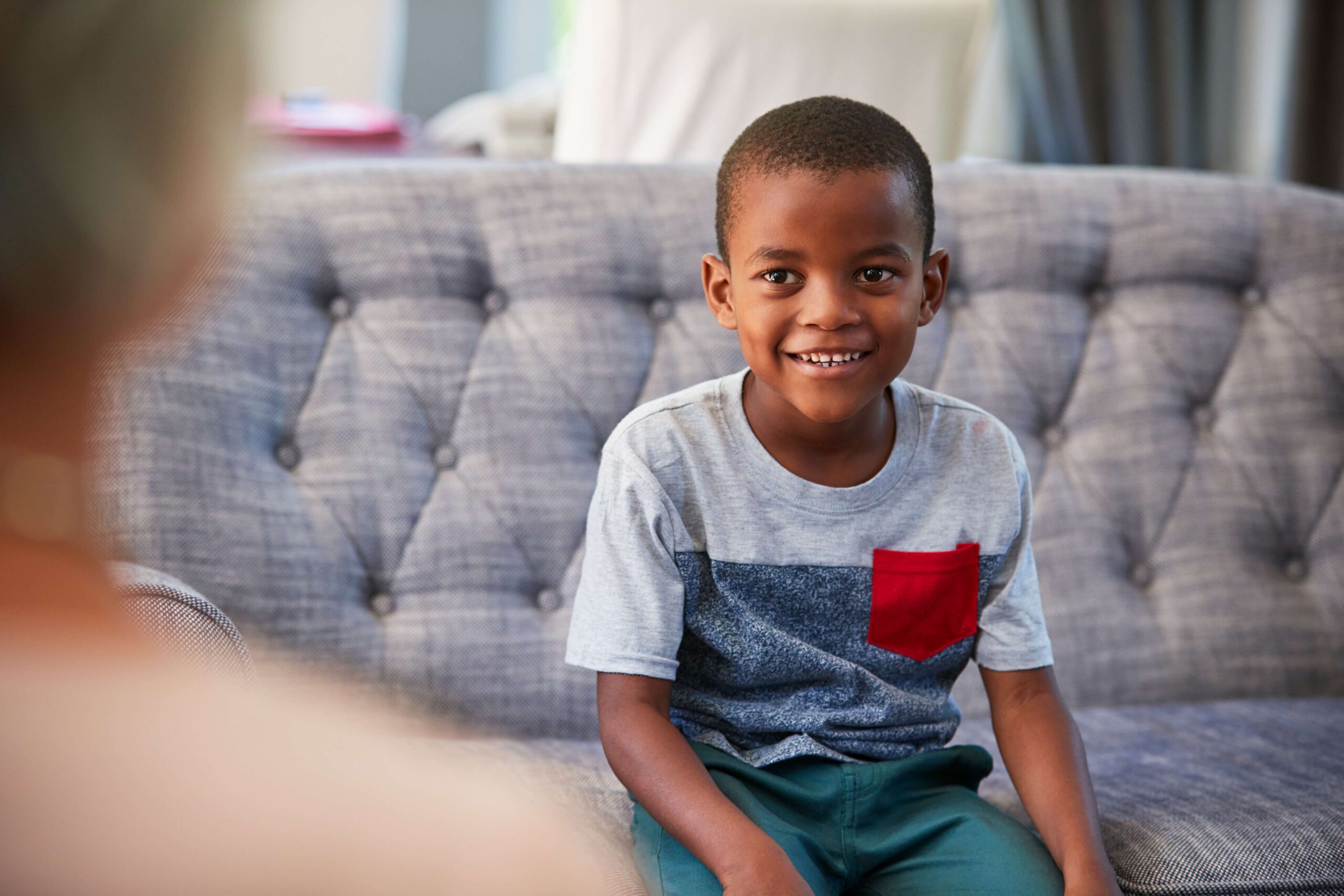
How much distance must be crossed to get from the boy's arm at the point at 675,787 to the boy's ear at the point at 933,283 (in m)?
0.38

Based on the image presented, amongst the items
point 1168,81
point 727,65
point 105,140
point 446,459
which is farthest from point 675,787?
point 1168,81

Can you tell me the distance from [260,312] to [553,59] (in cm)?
200

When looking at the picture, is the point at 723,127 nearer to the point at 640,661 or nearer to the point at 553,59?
the point at 640,661

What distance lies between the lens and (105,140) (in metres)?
0.24

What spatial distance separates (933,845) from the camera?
981 mm

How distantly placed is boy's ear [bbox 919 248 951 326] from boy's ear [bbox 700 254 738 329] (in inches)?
6.4

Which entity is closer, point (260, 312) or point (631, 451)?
point (631, 451)

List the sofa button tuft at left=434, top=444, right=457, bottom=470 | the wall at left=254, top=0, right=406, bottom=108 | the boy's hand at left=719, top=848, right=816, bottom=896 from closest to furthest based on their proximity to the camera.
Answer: the boy's hand at left=719, top=848, right=816, bottom=896 < the sofa button tuft at left=434, top=444, right=457, bottom=470 < the wall at left=254, top=0, right=406, bottom=108

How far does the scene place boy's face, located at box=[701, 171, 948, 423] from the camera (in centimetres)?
91

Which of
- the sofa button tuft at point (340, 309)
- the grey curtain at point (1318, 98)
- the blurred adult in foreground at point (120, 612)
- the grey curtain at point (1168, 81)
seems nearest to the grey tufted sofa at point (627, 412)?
the sofa button tuft at point (340, 309)

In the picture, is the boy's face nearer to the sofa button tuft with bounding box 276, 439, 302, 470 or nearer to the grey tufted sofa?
the grey tufted sofa

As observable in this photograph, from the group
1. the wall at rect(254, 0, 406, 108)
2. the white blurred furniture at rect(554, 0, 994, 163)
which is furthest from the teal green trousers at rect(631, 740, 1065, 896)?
the wall at rect(254, 0, 406, 108)

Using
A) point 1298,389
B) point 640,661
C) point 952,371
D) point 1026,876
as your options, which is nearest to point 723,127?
point 952,371

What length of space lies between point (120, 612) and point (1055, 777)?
86cm
